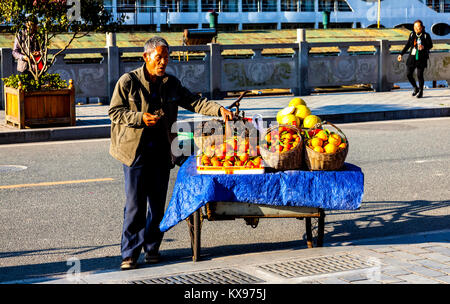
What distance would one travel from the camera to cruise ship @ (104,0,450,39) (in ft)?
224

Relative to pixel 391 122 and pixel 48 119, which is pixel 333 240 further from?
pixel 391 122

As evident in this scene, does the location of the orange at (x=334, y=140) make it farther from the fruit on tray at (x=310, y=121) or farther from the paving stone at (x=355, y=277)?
the paving stone at (x=355, y=277)

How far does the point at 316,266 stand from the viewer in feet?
19.1

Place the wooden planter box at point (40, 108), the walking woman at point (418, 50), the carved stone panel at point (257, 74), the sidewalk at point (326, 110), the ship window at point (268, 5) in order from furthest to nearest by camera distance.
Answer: the ship window at point (268, 5), the carved stone panel at point (257, 74), the walking woman at point (418, 50), the wooden planter box at point (40, 108), the sidewalk at point (326, 110)

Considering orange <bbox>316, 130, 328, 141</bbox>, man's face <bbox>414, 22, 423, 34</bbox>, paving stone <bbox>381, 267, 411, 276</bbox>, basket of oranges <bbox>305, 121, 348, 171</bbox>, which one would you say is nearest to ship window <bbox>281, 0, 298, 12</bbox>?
man's face <bbox>414, 22, 423, 34</bbox>

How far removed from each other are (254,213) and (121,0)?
63386mm

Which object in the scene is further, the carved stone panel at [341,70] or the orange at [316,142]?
the carved stone panel at [341,70]

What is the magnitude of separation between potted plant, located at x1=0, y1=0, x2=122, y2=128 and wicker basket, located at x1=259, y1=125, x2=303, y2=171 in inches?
359

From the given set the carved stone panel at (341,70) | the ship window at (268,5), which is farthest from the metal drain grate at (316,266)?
the ship window at (268,5)

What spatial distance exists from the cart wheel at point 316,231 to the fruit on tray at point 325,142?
57cm

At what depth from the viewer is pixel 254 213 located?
6293 millimetres

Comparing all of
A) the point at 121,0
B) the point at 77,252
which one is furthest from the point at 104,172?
the point at 121,0

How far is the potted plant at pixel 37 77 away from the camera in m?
14.4

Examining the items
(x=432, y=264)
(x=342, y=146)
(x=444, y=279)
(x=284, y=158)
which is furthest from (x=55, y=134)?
(x=444, y=279)
